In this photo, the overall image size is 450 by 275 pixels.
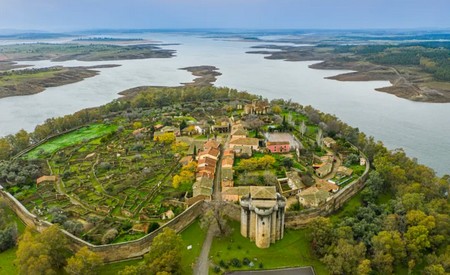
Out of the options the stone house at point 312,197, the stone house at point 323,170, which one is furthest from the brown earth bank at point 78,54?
the stone house at point 312,197

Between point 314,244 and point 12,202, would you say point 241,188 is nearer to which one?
point 314,244

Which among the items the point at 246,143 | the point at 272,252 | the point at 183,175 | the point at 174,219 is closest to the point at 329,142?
the point at 246,143

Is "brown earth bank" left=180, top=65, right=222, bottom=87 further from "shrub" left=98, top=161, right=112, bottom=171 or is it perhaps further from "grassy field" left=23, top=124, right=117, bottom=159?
"shrub" left=98, top=161, right=112, bottom=171

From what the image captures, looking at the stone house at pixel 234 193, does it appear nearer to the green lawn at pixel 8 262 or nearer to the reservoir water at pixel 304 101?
the green lawn at pixel 8 262

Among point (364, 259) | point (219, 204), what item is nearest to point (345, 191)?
point (364, 259)

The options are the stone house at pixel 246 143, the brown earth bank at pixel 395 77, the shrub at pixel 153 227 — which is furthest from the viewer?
the brown earth bank at pixel 395 77

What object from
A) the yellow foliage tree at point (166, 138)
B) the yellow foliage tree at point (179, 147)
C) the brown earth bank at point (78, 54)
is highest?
the brown earth bank at point (78, 54)
